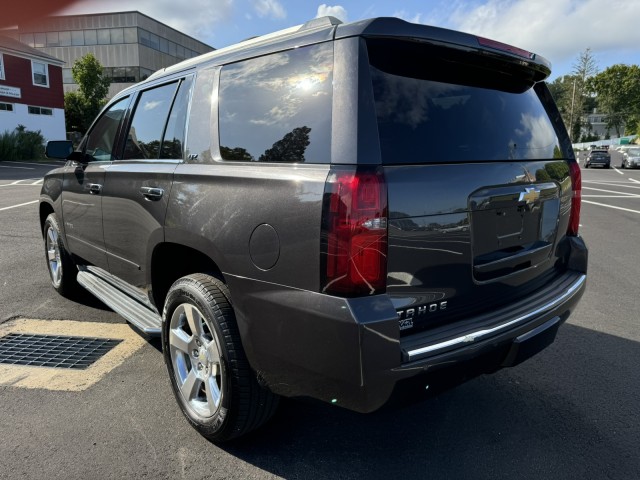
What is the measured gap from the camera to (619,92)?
349ft

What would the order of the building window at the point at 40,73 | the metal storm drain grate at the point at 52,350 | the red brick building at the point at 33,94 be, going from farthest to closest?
the building window at the point at 40,73, the red brick building at the point at 33,94, the metal storm drain grate at the point at 52,350

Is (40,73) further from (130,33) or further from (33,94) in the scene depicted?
(130,33)

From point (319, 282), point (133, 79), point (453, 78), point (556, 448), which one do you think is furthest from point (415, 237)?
point (133, 79)

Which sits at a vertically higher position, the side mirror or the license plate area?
the side mirror

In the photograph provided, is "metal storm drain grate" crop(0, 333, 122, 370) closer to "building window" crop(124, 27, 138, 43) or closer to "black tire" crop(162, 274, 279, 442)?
"black tire" crop(162, 274, 279, 442)

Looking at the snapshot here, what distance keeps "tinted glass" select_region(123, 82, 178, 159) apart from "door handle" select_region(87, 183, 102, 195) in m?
0.34

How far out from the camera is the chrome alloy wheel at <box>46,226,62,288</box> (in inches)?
194

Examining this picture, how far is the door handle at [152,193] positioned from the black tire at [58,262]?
6.97 ft

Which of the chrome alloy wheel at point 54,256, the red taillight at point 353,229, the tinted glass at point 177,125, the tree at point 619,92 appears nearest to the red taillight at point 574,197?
the red taillight at point 353,229

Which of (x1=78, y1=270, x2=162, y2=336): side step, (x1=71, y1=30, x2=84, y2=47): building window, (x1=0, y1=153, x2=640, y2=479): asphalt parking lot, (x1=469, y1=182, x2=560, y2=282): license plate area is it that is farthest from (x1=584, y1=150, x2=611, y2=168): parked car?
(x1=71, y1=30, x2=84, y2=47): building window

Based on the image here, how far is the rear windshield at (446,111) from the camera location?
6.93ft

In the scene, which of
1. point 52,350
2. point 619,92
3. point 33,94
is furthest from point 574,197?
point 619,92

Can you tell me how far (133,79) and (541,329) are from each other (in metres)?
54.7

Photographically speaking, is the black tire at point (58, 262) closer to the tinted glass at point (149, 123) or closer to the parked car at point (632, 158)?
the tinted glass at point (149, 123)
